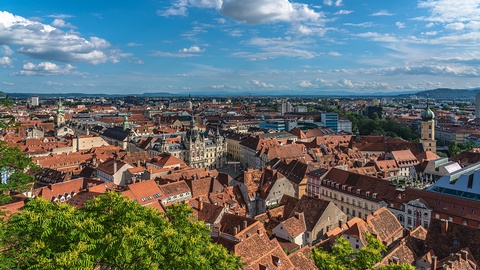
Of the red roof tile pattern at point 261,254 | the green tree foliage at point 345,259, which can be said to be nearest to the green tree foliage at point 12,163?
the red roof tile pattern at point 261,254

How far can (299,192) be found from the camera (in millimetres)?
69875

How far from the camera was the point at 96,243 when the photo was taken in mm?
17156

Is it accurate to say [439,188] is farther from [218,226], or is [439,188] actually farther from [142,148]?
[142,148]

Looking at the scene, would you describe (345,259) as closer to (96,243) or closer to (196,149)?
(96,243)

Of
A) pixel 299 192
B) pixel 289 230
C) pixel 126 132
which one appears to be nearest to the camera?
pixel 289 230

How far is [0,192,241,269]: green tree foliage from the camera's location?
645 inches

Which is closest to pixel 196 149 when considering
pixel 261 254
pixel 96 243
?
pixel 261 254

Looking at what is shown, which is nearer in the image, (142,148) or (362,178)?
(362,178)

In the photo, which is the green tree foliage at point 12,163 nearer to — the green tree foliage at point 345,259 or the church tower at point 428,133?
the green tree foliage at point 345,259

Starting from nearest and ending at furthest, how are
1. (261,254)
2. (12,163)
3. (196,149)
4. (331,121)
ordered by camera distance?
(12,163) → (261,254) → (196,149) → (331,121)

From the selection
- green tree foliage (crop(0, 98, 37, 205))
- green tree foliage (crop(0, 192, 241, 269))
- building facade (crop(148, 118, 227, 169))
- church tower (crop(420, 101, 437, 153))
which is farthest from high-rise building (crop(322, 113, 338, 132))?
green tree foliage (crop(0, 192, 241, 269))

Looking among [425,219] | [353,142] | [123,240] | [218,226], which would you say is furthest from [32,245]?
[353,142]

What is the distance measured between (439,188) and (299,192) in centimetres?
2391

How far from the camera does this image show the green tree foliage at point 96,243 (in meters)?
16.4
